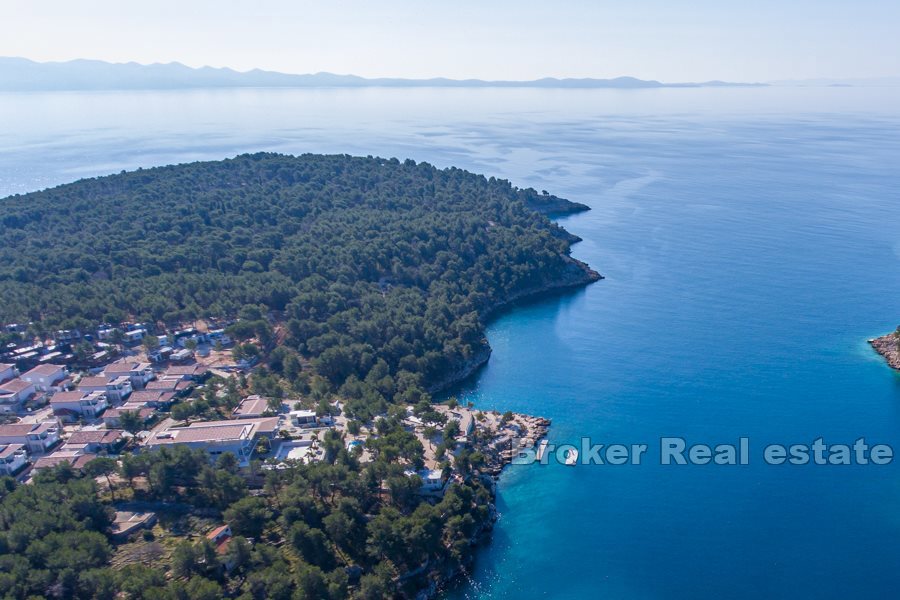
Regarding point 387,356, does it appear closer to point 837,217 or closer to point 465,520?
point 465,520

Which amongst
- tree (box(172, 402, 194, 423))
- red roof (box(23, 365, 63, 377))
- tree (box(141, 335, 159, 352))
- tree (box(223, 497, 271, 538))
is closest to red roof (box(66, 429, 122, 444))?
tree (box(172, 402, 194, 423))

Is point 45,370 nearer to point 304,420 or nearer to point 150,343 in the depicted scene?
point 150,343

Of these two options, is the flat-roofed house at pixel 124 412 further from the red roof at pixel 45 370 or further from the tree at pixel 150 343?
the tree at pixel 150 343

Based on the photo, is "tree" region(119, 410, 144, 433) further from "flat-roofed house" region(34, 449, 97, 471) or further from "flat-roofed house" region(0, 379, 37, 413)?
"flat-roofed house" region(0, 379, 37, 413)

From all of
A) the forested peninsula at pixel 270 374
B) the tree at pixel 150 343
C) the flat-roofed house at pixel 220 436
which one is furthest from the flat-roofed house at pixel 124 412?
the tree at pixel 150 343

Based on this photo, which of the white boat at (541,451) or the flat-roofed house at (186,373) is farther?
the flat-roofed house at (186,373)

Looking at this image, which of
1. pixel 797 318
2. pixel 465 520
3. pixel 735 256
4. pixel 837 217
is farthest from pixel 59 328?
pixel 837 217
